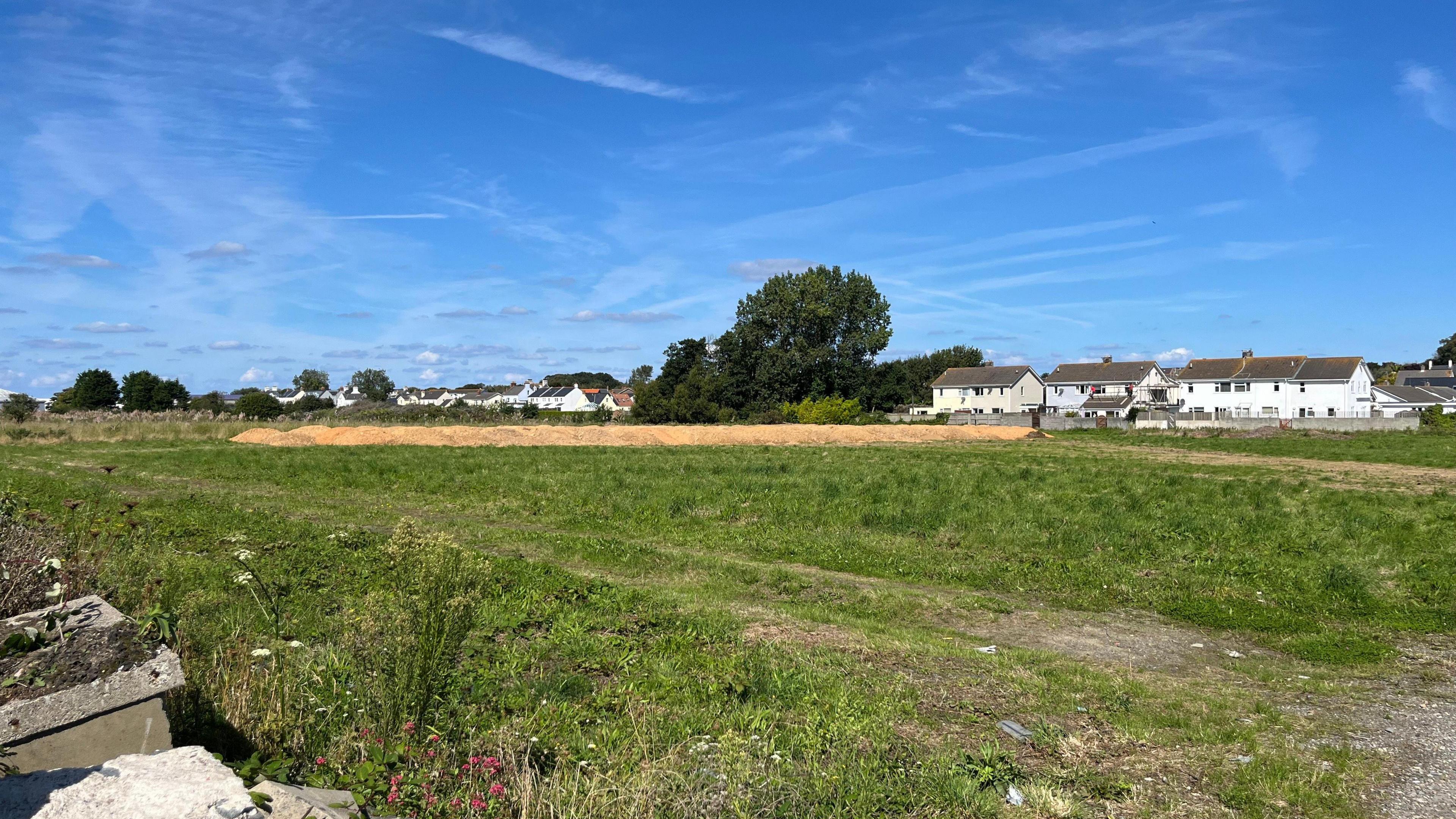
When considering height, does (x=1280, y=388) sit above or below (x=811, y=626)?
above

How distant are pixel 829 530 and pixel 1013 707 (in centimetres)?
825

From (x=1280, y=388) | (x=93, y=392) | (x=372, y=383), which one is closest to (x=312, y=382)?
(x=372, y=383)

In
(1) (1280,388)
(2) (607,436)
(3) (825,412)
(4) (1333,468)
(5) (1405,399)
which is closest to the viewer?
(4) (1333,468)

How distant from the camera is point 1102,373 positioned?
9519 cm

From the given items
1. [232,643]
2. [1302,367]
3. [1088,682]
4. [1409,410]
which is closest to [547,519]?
[232,643]

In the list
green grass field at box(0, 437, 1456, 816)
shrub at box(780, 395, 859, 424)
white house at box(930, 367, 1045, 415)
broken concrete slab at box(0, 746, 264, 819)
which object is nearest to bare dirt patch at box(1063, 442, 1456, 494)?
green grass field at box(0, 437, 1456, 816)

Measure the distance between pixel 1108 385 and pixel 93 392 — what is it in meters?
107

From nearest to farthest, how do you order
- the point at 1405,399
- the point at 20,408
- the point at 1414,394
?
the point at 20,408 → the point at 1405,399 → the point at 1414,394

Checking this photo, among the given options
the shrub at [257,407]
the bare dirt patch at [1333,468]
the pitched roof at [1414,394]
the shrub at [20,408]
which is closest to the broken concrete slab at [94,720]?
the bare dirt patch at [1333,468]

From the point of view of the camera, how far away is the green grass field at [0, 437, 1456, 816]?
15.6 ft

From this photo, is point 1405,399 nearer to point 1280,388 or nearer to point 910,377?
point 1280,388

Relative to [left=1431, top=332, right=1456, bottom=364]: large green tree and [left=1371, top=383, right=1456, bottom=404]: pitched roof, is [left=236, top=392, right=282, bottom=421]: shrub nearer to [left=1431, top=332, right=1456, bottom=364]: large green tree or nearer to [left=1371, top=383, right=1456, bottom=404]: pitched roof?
[left=1371, top=383, right=1456, bottom=404]: pitched roof

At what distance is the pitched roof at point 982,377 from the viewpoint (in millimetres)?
93750

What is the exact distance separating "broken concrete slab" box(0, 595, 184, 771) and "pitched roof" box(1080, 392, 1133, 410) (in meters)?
92.9
